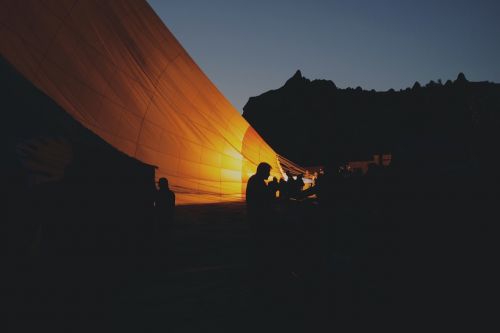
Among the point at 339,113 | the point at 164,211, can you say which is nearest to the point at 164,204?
the point at 164,211

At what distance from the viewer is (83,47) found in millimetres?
10648

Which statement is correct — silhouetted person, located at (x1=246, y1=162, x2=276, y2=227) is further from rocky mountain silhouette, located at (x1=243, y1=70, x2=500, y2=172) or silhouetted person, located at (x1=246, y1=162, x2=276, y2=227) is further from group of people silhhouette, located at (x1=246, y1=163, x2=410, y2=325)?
rocky mountain silhouette, located at (x1=243, y1=70, x2=500, y2=172)

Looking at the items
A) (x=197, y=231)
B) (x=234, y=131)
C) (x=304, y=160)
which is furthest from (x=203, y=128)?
(x=304, y=160)

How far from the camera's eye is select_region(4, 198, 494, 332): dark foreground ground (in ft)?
9.86

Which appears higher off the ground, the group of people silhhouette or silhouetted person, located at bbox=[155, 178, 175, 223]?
silhouetted person, located at bbox=[155, 178, 175, 223]

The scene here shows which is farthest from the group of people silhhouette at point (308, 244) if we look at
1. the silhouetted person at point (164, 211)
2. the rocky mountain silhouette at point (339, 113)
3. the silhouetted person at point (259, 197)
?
the rocky mountain silhouette at point (339, 113)

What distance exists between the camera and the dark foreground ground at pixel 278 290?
3006 millimetres

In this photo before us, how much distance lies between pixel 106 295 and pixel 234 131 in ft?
39.3

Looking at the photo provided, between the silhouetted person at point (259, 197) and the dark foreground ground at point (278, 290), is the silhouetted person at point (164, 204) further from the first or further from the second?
the silhouetted person at point (259, 197)

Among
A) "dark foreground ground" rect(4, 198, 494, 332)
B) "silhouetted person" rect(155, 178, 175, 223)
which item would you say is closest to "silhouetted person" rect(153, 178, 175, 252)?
"silhouetted person" rect(155, 178, 175, 223)

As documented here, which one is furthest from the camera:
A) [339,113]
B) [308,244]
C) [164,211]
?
[339,113]

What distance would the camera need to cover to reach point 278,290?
4.07m

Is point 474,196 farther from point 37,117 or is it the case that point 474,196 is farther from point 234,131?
point 234,131

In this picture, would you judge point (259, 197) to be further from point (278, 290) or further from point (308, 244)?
point (278, 290)
